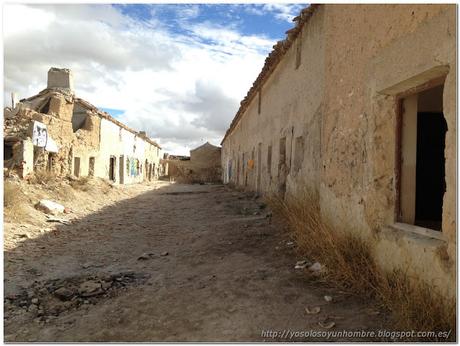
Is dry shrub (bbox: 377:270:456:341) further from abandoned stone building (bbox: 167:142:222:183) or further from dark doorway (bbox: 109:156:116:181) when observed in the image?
abandoned stone building (bbox: 167:142:222:183)

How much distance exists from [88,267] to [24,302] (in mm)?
1289

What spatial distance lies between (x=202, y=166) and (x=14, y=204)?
30.9 metres

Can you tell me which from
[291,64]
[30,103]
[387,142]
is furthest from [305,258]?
[30,103]

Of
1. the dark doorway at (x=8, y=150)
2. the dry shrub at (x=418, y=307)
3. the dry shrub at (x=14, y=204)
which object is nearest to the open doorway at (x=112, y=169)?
the dark doorway at (x=8, y=150)

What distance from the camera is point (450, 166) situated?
2.74m

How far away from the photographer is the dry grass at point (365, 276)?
272 cm

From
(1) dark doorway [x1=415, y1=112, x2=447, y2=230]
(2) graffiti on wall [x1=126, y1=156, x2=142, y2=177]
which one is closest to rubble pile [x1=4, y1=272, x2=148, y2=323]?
(1) dark doorway [x1=415, y1=112, x2=447, y2=230]

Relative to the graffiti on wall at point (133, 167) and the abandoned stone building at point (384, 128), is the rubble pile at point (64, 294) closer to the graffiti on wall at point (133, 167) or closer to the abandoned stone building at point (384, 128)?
the abandoned stone building at point (384, 128)

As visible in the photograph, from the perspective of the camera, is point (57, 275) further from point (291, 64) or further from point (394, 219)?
point (291, 64)

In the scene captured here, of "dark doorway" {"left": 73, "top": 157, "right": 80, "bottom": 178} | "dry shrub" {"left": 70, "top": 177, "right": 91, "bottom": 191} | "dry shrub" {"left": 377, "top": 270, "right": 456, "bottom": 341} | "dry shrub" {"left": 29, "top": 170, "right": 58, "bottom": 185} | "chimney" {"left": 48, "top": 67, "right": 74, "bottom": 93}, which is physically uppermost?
"chimney" {"left": 48, "top": 67, "right": 74, "bottom": 93}

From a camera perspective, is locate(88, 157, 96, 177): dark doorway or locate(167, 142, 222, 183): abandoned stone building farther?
locate(167, 142, 222, 183): abandoned stone building

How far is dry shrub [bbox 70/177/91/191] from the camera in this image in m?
13.1

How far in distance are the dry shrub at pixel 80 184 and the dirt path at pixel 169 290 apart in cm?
624

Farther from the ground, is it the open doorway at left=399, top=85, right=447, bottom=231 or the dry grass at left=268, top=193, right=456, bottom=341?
the open doorway at left=399, top=85, right=447, bottom=231
